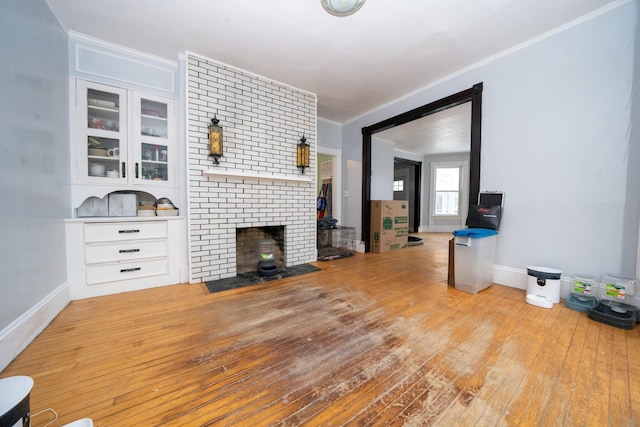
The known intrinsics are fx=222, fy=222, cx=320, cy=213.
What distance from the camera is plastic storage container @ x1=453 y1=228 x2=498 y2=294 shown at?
94.7 inches

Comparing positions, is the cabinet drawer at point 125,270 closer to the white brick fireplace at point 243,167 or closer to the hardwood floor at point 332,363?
the hardwood floor at point 332,363

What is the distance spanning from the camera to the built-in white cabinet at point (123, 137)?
2.43 meters

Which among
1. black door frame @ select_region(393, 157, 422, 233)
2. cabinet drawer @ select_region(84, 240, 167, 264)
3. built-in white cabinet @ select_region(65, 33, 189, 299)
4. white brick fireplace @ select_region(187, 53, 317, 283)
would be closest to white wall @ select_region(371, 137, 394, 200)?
white brick fireplace @ select_region(187, 53, 317, 283)

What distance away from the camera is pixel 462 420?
98 centimetres

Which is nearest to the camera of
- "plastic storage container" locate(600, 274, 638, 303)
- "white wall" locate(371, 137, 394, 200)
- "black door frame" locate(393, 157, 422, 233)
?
"plastic storage container" locate(600, 274, 638, 303)

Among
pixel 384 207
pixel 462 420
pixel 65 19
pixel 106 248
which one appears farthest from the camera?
pixel 384 207

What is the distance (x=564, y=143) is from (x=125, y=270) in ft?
16.0

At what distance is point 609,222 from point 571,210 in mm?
258

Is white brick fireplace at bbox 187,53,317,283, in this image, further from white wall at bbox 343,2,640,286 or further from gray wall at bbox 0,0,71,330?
white wall at bbox 343,2,640,286

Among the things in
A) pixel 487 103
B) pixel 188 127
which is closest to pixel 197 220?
pixel 188 127

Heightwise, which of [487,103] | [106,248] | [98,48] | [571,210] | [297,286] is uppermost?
[98,48]

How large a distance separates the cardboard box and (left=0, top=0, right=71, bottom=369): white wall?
4.34 m

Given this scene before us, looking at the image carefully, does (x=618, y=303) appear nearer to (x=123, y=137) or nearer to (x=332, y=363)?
(x=332, y=363)

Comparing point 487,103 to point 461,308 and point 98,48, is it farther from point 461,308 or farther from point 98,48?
point 98,48
